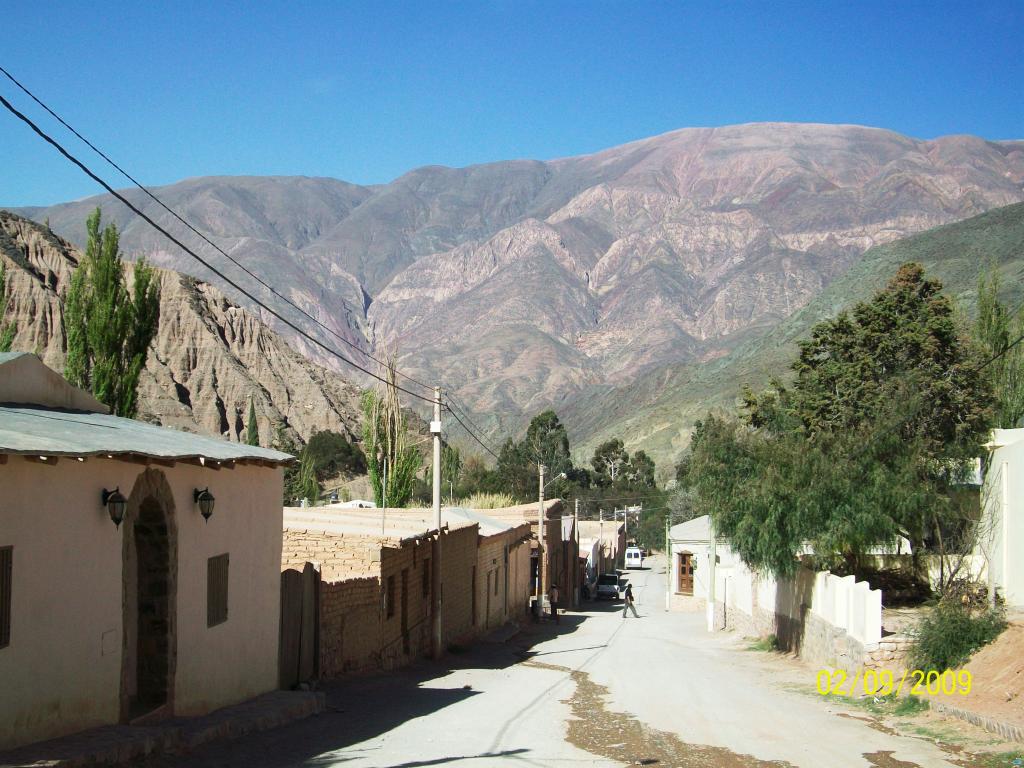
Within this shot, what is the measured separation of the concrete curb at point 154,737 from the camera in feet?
27.0

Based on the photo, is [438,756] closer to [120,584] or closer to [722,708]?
[120,584]

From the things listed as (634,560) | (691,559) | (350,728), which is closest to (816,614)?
(350,728)

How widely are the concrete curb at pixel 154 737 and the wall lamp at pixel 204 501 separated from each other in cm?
224

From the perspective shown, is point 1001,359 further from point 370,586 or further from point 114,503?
point 114,503

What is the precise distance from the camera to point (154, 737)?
9430 mm

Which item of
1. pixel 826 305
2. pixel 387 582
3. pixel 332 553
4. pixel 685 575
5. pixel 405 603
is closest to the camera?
pixel 332 553

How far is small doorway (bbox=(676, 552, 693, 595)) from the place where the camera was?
54625 mm

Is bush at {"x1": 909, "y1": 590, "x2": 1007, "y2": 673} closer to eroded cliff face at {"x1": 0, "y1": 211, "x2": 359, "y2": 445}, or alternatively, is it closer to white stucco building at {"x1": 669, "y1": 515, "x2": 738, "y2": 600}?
white stucco building at {"x1": 669, "y1": 515, "x2": 738, "y2": 600}

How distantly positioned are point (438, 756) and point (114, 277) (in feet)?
66.5

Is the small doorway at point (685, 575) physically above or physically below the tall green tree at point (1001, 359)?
below

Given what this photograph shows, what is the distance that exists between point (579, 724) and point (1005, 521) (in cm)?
1277

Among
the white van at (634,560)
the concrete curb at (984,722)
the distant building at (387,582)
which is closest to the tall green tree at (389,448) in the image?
the distant building at (387,582)

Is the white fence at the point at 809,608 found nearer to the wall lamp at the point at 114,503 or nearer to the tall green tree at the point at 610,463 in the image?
the wall lamp at the point at 114,503

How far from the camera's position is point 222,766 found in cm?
973
